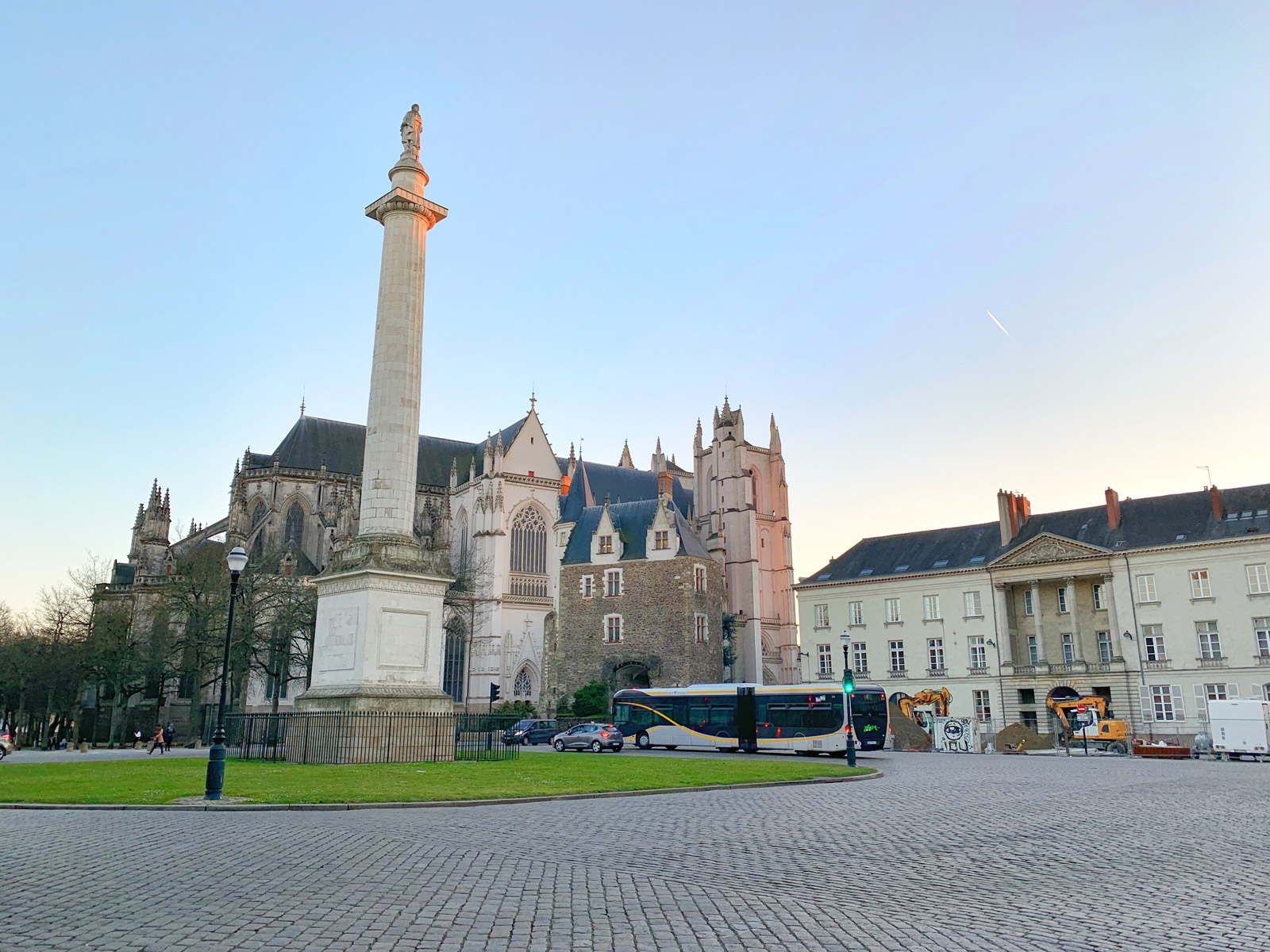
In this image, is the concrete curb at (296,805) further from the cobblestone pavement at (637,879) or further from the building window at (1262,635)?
the building window at (1262,635)

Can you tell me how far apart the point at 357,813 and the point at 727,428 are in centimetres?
6221

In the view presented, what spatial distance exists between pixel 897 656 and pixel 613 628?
17317mm

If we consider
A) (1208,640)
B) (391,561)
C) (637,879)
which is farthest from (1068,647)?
(637,879)

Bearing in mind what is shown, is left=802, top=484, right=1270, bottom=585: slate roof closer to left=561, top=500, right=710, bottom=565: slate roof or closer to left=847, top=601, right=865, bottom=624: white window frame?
left=847, top=601, right=865, bottom=624: white window frame

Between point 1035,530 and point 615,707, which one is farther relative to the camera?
point 1035,530

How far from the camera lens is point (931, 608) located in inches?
2244

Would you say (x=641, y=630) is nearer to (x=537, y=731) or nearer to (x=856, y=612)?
(x=537, y=731)

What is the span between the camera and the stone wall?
179 feet

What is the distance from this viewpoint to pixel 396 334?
24.3 meters

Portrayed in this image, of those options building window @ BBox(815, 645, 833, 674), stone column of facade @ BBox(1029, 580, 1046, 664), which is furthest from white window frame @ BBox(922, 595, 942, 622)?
building window @ BBox(815, 645, 833, 674)

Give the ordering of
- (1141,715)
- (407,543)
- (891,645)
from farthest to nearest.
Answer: (891,645) → (1141,715) → (407,543)

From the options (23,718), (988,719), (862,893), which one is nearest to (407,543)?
(862,893)

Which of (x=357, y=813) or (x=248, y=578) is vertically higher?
(x=248, y=578)

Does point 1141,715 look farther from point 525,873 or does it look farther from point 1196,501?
point 525,873
